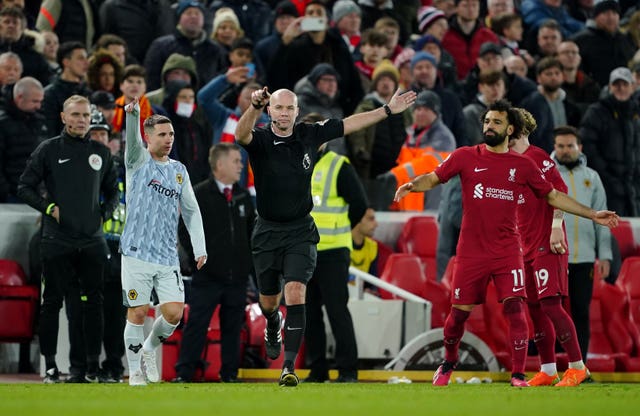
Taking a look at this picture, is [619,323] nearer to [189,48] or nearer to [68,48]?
[189,48]

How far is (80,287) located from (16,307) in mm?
1509

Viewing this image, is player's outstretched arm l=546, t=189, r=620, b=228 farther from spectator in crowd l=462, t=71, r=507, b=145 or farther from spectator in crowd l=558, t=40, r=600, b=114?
spectator in crowd l=558, t=40, r=600, b=114

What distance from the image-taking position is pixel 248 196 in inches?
567

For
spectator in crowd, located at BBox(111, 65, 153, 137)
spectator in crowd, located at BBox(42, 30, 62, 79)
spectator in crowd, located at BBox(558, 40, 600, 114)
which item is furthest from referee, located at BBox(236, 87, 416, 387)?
spectator in crowd, located at BBox(558, 40, 600, 114)

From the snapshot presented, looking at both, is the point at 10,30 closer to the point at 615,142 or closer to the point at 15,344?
the point at 15,344

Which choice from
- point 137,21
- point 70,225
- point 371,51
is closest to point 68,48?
point 137,21

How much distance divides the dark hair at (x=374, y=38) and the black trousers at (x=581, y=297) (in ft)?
19.3

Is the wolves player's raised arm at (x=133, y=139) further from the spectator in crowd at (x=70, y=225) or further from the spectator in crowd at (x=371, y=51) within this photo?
the spectator in crowd at (x=371, y=51)

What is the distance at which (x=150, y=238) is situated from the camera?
11523 mm

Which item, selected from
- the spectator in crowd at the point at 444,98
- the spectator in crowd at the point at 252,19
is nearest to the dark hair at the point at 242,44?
the spectator in crowd at the point at 252,19

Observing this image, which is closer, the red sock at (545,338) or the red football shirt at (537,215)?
the red sock at (545,338)

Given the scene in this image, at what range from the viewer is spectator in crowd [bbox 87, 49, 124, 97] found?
51.8 ft

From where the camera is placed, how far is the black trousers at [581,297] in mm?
13859

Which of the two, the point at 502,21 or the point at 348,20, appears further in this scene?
the point at 502,21
